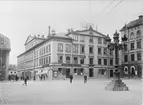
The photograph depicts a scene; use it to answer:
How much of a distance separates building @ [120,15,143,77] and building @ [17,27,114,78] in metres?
5.62

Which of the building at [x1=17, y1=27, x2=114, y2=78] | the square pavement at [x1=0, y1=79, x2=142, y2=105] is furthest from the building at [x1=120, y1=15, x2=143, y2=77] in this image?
the square pavement at [x1=0, y1=79, x2=142, y2=105]

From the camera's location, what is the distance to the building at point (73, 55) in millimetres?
49438

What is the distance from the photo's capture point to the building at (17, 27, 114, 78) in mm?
49438

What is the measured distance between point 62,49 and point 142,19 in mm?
18854

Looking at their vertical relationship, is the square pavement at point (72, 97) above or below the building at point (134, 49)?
below

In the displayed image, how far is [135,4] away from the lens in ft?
33.2

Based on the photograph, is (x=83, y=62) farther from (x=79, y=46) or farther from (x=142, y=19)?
(x=142, y=19)

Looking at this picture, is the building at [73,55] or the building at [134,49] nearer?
the building at [134,49]

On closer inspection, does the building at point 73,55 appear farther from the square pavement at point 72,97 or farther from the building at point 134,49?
the square pavement at point 72,97

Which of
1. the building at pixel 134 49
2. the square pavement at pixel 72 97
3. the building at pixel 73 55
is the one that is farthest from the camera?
the building at pixel 73 55

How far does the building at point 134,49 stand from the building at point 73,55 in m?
5.62

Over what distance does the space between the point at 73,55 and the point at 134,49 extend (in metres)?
14.3

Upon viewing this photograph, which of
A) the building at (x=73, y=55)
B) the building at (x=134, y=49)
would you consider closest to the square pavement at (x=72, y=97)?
the building at (x=73, y=55)

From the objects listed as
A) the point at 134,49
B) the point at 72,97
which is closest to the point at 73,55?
the point at 134,49
